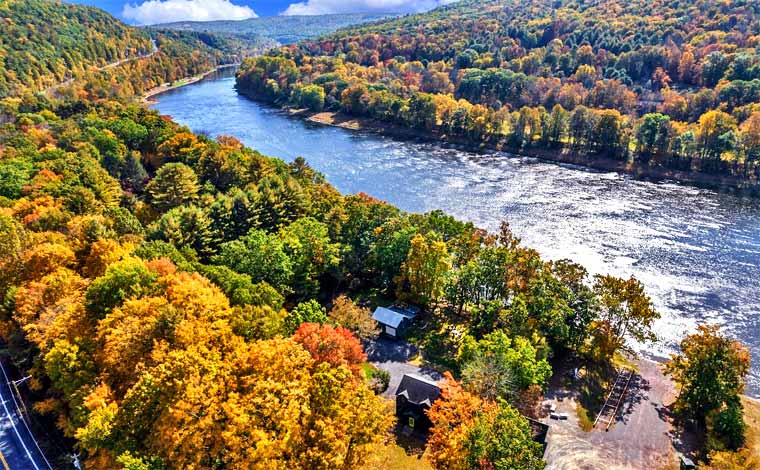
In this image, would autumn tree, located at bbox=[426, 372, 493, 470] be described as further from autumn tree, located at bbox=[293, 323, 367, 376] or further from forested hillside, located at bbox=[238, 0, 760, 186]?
forested hillside, located at bbox=[238, 0, 760, 186]

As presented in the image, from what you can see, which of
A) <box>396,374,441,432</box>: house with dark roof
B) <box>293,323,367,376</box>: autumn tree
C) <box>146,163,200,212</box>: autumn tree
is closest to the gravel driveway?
<box>396,374,441,432</box>: house with dark roof

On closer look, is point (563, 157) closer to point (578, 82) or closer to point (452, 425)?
point (578, 82)

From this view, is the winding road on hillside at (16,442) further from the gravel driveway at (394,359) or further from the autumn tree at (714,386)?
the autumn tree at (714,386)

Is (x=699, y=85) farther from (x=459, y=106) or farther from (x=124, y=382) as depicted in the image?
(x=124, y=382)

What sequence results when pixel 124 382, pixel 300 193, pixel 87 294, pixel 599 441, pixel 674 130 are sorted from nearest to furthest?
pixel 124 382
pixel 599 441
pixel 87 294
pixel 300 193
pixel 674 130

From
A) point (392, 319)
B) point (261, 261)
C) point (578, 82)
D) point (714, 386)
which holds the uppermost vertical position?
point (578, 82)

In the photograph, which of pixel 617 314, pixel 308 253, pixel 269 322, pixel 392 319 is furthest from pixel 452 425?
pixel 308 253

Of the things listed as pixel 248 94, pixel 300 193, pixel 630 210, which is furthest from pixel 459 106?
pixel 248 94
